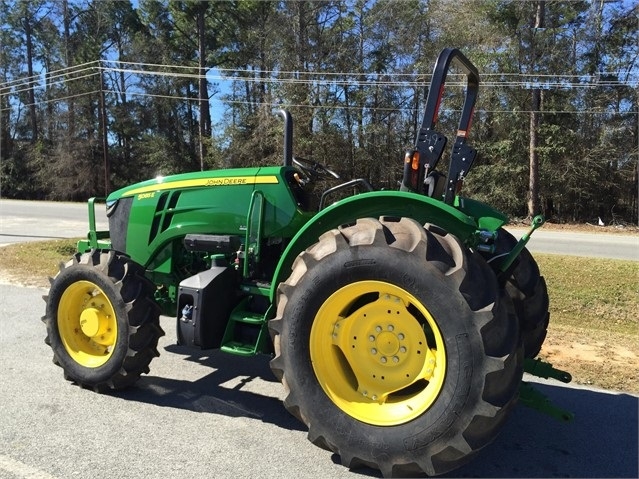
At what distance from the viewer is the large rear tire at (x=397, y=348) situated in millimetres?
2479

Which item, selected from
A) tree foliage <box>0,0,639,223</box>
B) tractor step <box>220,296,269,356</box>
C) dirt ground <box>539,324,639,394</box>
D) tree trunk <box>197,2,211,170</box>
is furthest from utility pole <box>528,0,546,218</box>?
tractor step <box>220,296,269,356</box>

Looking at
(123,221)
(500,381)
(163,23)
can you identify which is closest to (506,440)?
(500,381)

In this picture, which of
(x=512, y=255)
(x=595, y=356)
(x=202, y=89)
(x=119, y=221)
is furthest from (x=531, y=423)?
(x=202, y=89)

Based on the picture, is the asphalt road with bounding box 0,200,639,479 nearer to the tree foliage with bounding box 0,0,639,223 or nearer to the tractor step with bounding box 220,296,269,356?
the tractor step with bounding box 220,296,269,356

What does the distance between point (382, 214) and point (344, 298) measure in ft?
2.03

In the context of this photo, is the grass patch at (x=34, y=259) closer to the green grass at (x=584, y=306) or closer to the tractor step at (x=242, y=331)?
the green grass at (x=584, y=306)

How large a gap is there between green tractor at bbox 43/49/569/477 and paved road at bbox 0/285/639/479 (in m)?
0.25

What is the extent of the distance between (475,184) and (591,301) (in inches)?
640

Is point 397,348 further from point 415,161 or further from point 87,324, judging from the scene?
point 87,324

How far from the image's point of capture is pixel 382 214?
317cm

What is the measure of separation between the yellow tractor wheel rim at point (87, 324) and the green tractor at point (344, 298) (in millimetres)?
10

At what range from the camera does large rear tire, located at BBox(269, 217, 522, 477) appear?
2479 millimetres

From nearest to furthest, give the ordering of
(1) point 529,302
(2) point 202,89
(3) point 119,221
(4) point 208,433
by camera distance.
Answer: (4) point 208,433, (1) point 529,302, (3) point 119,221, (2) point 202,89

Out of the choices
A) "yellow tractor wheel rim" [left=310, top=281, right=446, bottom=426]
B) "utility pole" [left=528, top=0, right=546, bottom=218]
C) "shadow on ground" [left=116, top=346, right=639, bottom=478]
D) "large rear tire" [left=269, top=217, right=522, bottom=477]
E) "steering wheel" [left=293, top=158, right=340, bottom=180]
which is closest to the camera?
"large rear tire" [left=269, top=217, right=522, bottom=477]
